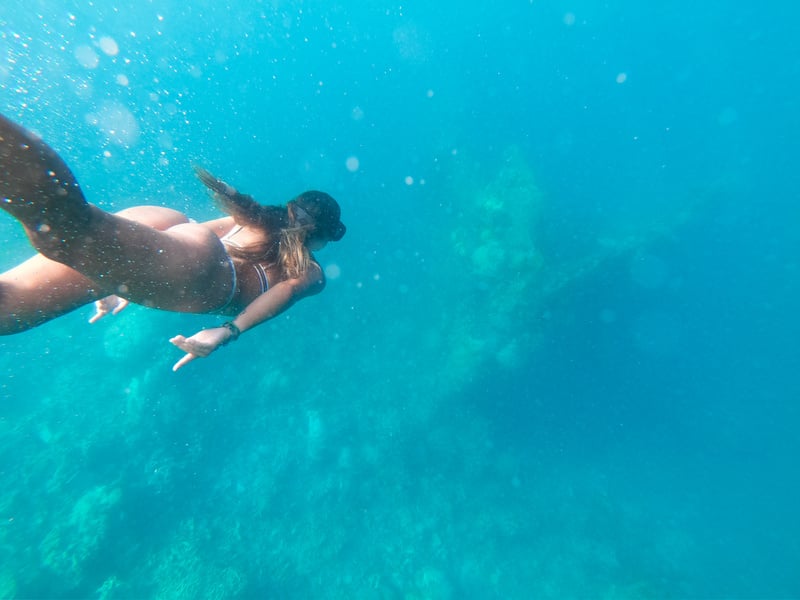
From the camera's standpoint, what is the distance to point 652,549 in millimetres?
14922

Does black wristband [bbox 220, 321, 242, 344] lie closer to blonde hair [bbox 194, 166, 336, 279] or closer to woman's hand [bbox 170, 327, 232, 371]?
woman's hand [bbox 170, 327, 232, 371]

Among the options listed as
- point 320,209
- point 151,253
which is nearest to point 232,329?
point 151,253

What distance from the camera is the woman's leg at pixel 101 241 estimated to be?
1.45 meters

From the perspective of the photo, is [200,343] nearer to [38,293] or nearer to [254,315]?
[254,315]

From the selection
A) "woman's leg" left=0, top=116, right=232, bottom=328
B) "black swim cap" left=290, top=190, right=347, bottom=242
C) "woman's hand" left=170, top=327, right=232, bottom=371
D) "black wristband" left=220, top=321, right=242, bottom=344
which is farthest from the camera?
"black swim cap" left=290, top=190, right=347, bottom=242

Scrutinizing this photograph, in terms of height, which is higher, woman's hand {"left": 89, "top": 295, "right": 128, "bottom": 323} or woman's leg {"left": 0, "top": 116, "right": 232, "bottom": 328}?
woman's hand {"left": 89, "top": 295, "right": 128, "bottom": 323}

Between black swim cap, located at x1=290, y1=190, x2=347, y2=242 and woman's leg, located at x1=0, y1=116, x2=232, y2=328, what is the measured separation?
2.97 feet

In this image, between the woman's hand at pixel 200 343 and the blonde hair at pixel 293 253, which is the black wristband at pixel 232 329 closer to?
the woman's hand at pixel 200 343

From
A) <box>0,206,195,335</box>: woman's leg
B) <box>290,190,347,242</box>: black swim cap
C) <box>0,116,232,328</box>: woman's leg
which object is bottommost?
<box>0,116,232,328</box>: woman's leg

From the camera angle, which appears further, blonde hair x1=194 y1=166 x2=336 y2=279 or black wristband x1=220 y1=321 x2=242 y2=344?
blonde hair x1=194 y1=166 x2=336 y2=279

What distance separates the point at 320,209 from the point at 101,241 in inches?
71.7

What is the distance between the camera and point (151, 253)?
211cm

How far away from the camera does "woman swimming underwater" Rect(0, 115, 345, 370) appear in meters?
1.56

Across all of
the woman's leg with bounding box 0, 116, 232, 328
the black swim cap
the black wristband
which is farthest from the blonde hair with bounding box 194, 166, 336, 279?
the black wristband
